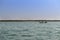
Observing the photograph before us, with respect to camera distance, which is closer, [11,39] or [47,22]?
[11,39]

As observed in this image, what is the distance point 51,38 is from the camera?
2.11m

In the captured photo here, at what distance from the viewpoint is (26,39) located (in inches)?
78.0

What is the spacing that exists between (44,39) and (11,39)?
577 millimetres

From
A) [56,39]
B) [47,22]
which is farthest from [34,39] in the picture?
[47,22]

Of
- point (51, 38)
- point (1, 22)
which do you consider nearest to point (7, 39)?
point (51, 38)

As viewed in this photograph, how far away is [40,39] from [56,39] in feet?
0.93

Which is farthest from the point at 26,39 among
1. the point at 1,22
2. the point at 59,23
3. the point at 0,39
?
the point at 59,23

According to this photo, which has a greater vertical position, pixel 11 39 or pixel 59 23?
pixel 11 39

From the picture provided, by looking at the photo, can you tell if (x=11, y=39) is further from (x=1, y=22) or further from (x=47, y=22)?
(x=47, y=22)

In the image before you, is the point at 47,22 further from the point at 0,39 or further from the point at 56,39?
the point at 0,39

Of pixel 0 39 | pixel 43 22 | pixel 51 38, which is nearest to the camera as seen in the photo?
pixel 0 39

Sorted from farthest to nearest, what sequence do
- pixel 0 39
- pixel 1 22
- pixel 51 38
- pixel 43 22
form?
pixel 43 22, pixel 1 22, pixel 51 38, pixel 0 39

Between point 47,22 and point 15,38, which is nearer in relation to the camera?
point 15,38

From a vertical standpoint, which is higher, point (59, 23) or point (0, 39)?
point (0, 39)
